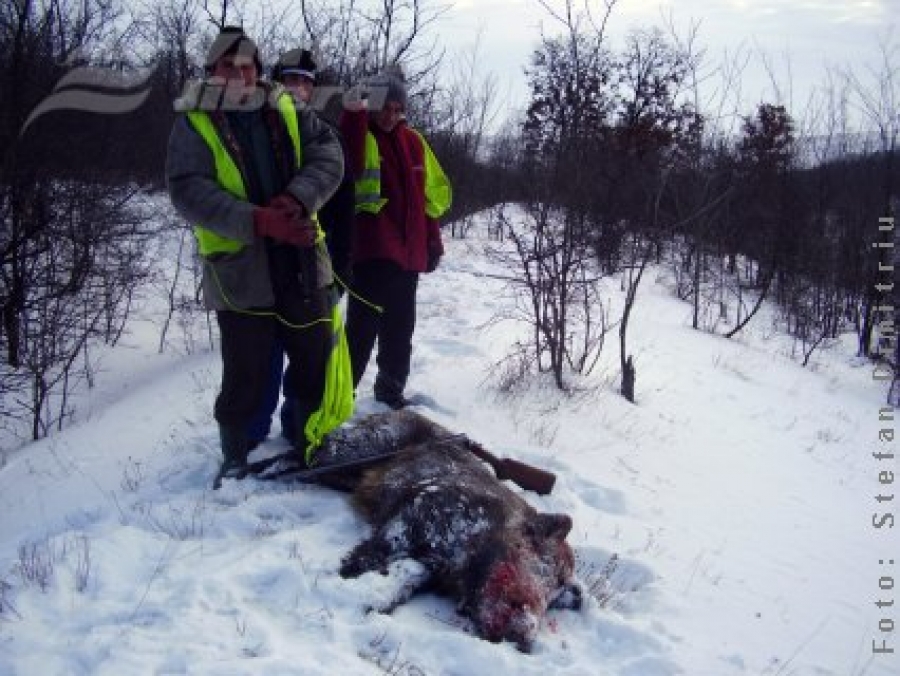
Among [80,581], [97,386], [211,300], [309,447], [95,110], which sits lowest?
[97,386]

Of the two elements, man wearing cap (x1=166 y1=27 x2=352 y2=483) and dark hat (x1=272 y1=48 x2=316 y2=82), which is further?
dark hat (x1=272 y1=48 x2=316 y2=82)

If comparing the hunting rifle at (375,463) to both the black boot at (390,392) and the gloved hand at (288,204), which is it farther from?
the gloved hand at (288,204)

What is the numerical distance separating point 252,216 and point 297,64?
1.05 m

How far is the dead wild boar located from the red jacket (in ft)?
4.37

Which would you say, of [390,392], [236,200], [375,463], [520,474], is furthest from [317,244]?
[520,474]

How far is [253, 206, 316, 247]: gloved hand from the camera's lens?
2.95 meters

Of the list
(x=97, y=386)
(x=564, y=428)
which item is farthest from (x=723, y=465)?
(x=97, y=386)

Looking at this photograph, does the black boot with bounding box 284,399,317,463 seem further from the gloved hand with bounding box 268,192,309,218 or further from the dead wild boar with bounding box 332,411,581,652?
the gloved hand with bounding box 268,192,309,218

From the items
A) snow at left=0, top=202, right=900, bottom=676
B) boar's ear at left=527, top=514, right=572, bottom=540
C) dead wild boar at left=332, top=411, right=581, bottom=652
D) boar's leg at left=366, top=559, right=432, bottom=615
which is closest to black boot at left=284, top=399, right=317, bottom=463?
snow at left=0, top=202, right=900, bottom=676

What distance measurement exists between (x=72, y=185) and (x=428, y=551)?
236 inches

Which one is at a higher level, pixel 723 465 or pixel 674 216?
pixel 674 216

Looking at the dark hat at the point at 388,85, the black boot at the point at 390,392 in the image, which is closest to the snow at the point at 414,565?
the black boot at the point at 390,392

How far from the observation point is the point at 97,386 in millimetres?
7789

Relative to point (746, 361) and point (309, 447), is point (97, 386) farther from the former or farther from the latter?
point (746, 361)
